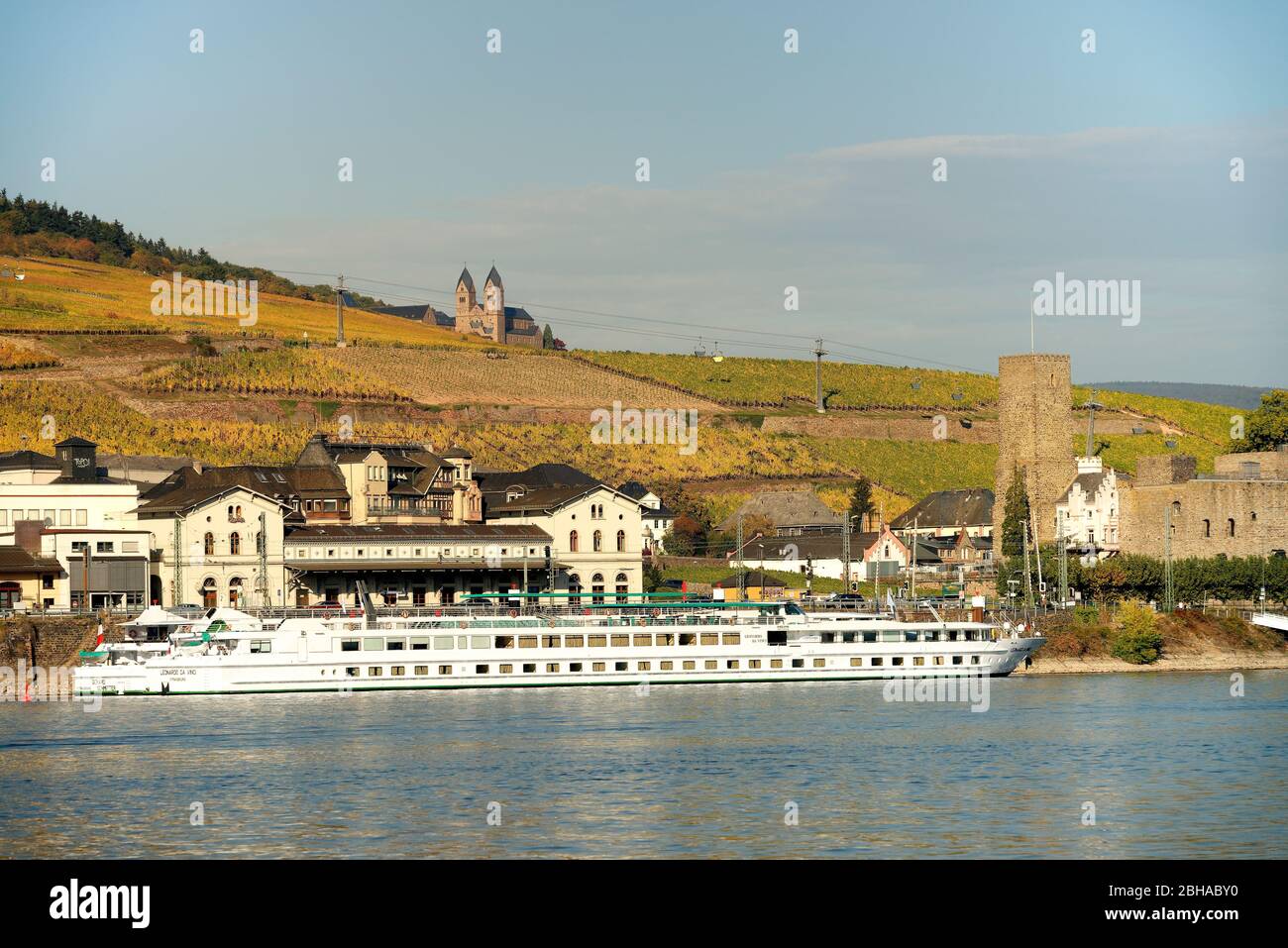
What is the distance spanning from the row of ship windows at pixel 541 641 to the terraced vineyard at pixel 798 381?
81931 mm

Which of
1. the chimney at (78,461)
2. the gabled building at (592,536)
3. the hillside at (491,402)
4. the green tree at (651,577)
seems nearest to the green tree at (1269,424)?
the hillside at (491,402)

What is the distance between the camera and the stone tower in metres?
111

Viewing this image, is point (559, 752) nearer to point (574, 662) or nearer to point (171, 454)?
point (574, 662)

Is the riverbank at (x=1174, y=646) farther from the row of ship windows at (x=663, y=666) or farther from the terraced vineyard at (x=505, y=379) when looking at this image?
the terraced vineyard at (x=505, y=379)

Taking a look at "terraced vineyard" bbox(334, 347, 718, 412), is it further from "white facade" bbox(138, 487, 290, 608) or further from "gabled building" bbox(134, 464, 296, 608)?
"white facade" bbox(138, 487, 290, 608)

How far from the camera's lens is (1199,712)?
183 ft

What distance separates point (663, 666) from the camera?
74125 mm

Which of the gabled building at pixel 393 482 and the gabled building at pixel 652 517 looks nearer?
the gabled building at pixel 393 482

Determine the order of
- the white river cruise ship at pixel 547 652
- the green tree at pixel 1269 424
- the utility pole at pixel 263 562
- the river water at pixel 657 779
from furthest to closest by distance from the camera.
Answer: the green tree at pixel 1269 424, the utility pole at pixel 263 562, the white river cruise ship at pixel 547 652, the river water at pixel 657 779

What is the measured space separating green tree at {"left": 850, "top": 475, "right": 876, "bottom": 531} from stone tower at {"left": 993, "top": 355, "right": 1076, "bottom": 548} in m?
15.0

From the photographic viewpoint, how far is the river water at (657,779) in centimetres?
3306

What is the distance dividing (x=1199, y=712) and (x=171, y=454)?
80258 millimetres

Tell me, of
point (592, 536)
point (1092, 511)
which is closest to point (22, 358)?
point (592, 536)
